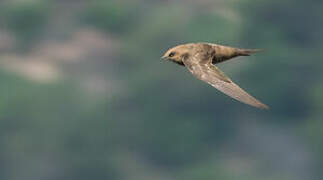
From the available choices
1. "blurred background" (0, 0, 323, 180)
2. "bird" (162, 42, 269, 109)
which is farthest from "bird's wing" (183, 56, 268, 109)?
"blurred background" (0, 0, 323, 180)

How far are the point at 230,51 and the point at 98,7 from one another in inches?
3873

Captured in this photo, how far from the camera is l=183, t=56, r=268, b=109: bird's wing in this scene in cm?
1301

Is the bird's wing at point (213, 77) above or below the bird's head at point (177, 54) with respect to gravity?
below

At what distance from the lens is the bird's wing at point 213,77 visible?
13012mm

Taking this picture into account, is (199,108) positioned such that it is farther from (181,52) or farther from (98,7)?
(181,52)

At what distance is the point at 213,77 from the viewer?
1386cm

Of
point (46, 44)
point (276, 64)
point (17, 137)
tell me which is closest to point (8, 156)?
point (17, 137)

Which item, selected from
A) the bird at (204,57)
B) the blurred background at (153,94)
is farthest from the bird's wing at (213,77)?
the blurred background at (153,94)

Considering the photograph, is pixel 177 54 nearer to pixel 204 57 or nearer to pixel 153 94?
pixel 204 57

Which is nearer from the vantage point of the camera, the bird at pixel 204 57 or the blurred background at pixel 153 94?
the bird at pixel 204 57

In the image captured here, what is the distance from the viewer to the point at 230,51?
14469 millimetres

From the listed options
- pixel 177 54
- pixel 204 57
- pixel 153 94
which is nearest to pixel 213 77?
pixel 204 57

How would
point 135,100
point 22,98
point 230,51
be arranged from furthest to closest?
point 135,100 < point 22,98 < point 230,51

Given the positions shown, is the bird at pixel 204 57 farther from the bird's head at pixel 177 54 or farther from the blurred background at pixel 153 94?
the blurred background at pixel 153 94
